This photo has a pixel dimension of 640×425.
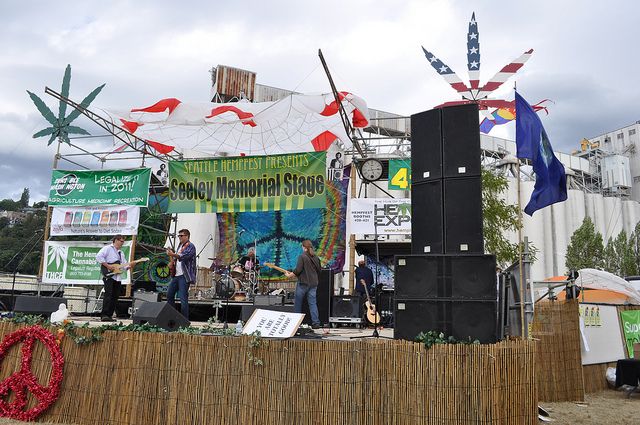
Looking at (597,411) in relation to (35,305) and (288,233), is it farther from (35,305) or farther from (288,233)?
(288,233)

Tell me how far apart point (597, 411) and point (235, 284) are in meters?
8.27

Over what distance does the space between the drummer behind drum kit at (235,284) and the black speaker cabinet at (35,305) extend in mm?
3851

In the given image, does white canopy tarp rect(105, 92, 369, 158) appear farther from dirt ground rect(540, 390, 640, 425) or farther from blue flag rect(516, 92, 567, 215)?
dirt ground rect(540, 390, 640, 425)

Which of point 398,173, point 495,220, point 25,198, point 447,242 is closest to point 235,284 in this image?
point 398,173

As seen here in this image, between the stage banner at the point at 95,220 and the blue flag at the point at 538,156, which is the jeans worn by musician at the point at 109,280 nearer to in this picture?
the blue flag at the point at 538,156

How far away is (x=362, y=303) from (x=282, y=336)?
6.42 m

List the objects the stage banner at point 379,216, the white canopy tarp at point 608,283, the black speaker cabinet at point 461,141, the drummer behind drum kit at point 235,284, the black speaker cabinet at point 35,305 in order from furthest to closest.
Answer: the stage banner at point 379,216 → the drummer behind drum kit at point 235,284 → the white canopy tarp at point 608,283 → the black speaker cabinet at point 35,305 → the black speaker cabinet at point 461,141

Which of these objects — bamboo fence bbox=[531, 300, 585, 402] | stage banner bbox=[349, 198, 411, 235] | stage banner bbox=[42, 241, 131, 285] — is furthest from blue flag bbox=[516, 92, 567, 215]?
stage banner bbox=[42, 241, 131, 285]

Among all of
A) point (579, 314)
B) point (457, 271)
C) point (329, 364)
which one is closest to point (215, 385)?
point (329, 364)

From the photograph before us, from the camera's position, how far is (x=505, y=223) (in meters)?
13.4

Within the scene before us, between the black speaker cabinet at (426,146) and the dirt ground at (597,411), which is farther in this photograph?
the dirt ground at (597,411)

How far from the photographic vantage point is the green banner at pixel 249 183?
43.8 ft

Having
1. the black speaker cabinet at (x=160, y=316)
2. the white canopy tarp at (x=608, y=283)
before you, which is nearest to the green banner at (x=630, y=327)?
the white canopy tarp at (x=608, y=283)

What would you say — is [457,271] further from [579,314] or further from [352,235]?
[352,235]
